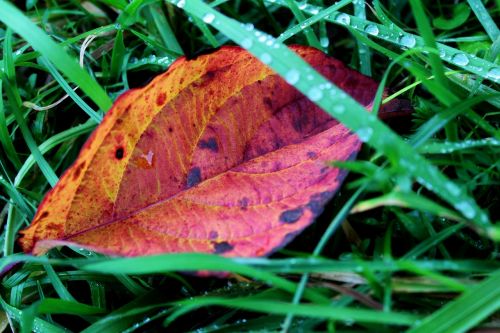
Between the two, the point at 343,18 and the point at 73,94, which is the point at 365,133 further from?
the point at 73,94

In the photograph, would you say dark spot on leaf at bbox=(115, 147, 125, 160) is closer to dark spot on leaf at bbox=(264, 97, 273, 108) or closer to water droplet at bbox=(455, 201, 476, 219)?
dark spot on leaf at bbox=(264, 97, 273, 108)

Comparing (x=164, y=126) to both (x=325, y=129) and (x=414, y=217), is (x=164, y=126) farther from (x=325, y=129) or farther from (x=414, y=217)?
(x=414, y=217)

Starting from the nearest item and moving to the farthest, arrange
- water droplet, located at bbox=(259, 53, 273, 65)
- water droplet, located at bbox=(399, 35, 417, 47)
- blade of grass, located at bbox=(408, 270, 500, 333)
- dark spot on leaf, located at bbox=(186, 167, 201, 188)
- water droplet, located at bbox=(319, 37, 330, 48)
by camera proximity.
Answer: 1. blade of grass, located at bbox=(408, 270, 500, 333)
2. water droplet, located at bbox=(259, 53, 273, 65)
3. dark spot on leaf, located at bbox=(186, 167, 201, 188)
4. water droplet, located at bbox=(399, 35, 417, 47)
5. water droplet, located at bbox=(319, 37, 330, 48)

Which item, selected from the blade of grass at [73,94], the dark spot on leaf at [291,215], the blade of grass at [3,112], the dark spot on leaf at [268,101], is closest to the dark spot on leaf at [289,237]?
the dark spot on leaf at [291,215]

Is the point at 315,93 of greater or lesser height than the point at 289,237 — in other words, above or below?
above

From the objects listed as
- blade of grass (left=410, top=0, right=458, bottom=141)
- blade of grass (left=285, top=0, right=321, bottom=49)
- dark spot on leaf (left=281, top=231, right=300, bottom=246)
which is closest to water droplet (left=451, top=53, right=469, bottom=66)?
blade of grass (left=410, top=0, right=458, bottom=141)

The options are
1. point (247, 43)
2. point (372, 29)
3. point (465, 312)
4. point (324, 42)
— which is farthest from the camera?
point (324, 42)

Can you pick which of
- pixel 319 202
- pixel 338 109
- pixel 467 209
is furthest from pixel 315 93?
pixel 467 209
